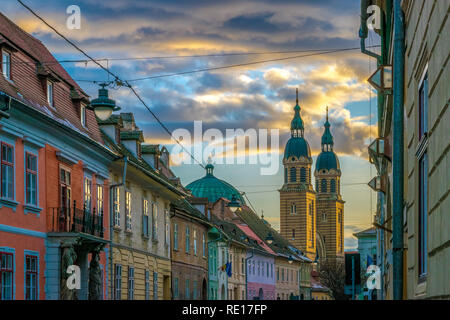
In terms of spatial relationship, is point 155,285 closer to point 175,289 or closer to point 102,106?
point 175,289

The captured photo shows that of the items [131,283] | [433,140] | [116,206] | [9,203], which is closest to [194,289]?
[131,283]

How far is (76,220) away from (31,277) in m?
2.50

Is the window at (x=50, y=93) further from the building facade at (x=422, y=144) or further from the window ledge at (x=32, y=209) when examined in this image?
the building facade at (x=422, y=144)

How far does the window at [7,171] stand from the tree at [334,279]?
357 feet

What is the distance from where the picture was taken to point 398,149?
9305mm

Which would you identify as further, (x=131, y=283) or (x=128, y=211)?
(x=131, y=283)

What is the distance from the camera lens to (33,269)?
898 inches

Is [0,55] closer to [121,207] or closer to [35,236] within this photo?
[35,236]

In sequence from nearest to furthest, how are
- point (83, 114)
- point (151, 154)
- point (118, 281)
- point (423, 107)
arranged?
point (423, 107)
point (83, 114)
point (118, 281)
point (151, 154)

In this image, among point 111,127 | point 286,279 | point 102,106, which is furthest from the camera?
point 286,279

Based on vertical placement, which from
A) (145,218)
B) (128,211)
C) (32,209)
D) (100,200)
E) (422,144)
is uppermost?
(100,200)

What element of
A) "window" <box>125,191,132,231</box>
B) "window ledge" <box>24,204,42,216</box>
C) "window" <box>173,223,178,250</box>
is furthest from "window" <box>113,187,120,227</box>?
"window" <box>173,223,178,250</box>

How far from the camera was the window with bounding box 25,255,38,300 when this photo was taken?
72.8 feet
